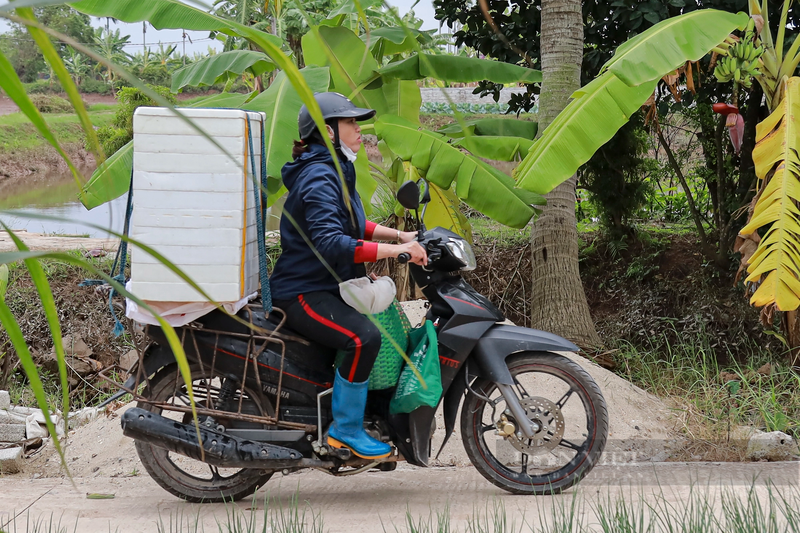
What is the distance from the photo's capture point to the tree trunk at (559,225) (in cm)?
601

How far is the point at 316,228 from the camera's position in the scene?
3252mm

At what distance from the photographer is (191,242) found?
11.0 feet

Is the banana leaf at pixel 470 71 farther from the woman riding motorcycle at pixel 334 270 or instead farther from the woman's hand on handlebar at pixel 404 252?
the woman's hand on handlebar at pixel 404 252

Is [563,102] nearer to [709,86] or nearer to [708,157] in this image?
[709,86]

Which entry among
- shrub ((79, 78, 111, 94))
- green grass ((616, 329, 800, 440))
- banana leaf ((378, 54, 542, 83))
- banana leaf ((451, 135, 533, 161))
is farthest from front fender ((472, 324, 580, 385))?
shrub ((79, 78, 111, 94))

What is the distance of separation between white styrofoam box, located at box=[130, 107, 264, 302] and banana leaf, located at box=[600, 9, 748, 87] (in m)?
2.38

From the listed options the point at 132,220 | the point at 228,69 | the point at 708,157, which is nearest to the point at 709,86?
the point at 708,157

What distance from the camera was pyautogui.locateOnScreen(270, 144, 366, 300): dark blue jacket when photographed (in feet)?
10.6

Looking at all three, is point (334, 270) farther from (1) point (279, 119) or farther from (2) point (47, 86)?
(2) point (47, 86)

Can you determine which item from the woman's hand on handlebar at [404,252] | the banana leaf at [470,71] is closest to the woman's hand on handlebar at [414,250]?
the woman's hand on handlebar at [404,252]

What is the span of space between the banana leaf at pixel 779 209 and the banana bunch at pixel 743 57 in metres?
0.28

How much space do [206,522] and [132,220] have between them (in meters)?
1.42

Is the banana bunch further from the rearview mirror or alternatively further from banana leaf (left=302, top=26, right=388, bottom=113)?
the rearview mirror

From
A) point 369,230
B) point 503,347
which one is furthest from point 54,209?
point 503,347
